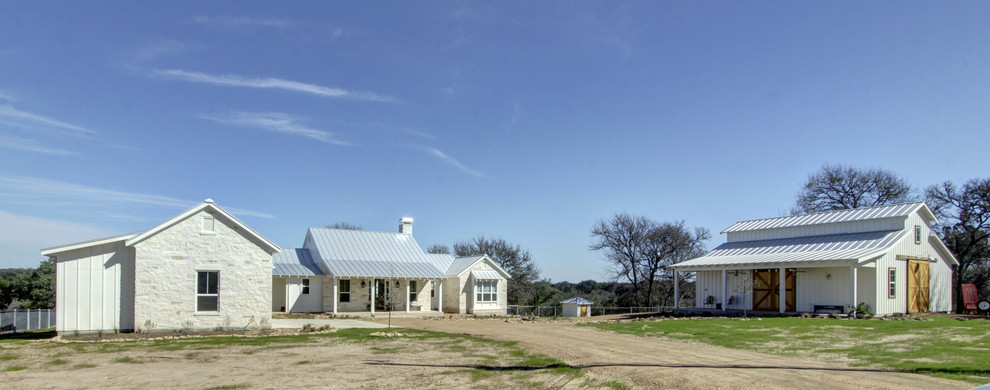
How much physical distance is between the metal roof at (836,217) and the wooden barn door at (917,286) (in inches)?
95.5

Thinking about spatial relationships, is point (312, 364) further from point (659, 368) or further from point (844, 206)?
point (844, 206)

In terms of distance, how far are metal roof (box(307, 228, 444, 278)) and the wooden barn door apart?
72.3ft

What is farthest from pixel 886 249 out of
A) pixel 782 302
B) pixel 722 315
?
pixel 722 315

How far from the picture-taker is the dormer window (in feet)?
71.9

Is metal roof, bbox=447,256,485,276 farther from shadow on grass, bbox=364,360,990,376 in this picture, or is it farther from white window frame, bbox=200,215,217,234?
shadow on grass, bbox=364,360,990,376

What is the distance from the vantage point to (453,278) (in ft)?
121

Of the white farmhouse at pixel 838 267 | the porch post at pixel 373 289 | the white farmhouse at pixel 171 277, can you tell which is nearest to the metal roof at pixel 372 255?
the porch post at pixel 373 289

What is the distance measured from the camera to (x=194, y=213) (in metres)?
21.7

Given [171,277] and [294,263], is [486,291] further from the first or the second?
[171,277]

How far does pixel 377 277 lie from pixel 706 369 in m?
23.8

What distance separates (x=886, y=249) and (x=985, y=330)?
849cm

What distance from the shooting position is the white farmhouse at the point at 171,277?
790 inches

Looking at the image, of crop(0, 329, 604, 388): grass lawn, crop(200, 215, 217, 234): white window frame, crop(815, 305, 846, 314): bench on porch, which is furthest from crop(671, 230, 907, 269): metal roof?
crop(200, 215, 217, 234): white window frame

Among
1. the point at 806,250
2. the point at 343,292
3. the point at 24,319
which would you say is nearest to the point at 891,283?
the point at 806,250
